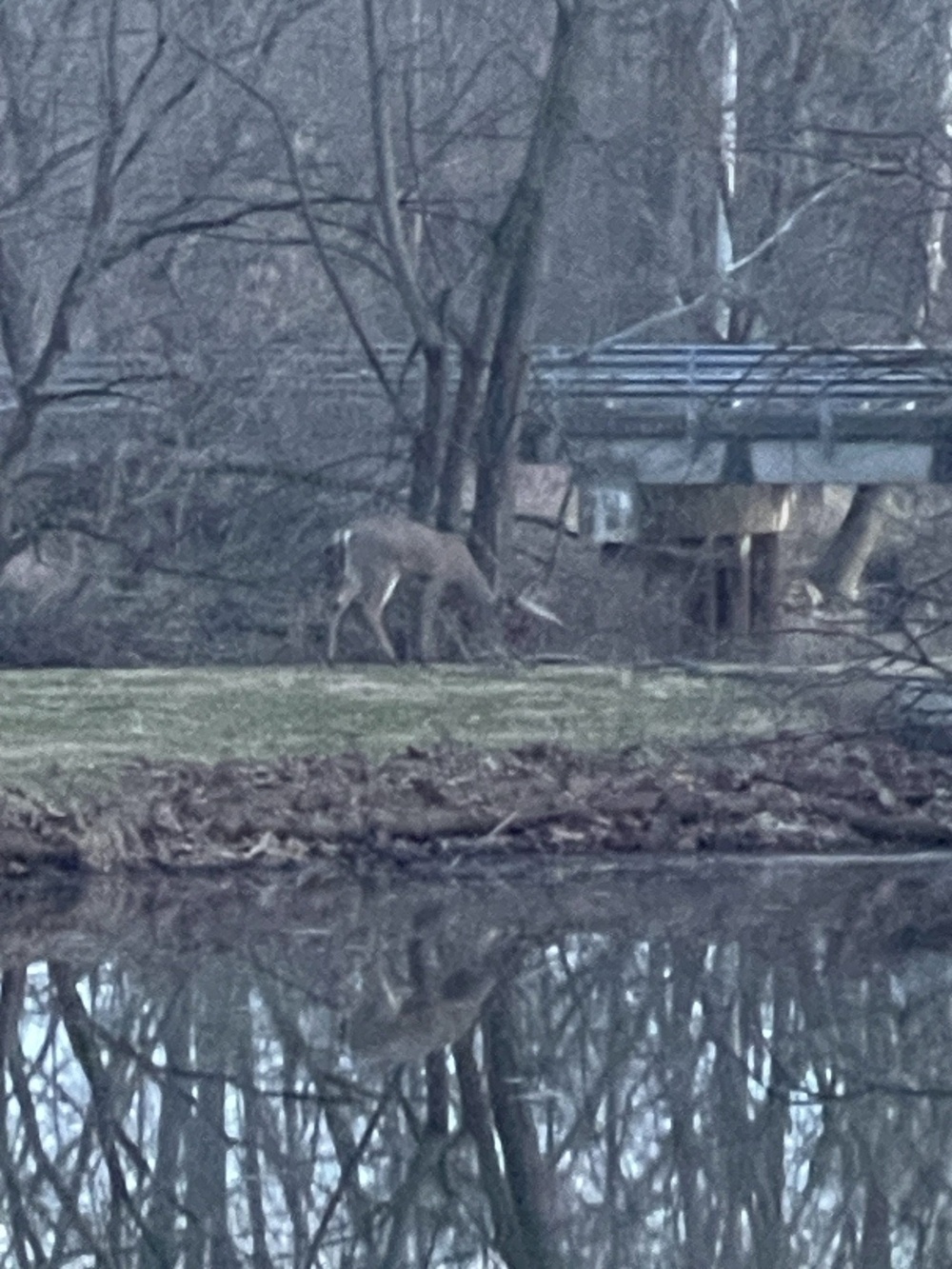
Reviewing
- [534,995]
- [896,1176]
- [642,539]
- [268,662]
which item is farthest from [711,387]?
[896,1176]

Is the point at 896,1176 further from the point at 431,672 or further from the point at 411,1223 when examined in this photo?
the point at 431,672

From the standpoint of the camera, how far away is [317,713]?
16938 millimetres

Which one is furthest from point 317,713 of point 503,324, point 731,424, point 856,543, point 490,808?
point 856,543

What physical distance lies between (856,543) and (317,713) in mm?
13956

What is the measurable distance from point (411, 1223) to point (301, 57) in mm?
19002

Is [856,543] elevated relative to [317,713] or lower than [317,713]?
elevated

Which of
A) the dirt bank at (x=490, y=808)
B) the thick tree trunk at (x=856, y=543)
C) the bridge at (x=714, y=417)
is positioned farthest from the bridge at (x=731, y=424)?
the dirt bank at (x=490, y=808)

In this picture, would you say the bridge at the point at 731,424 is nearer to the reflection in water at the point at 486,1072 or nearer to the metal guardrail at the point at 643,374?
the metal guardrail at the point at 643,374

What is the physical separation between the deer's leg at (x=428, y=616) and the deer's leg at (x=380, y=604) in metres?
0.23

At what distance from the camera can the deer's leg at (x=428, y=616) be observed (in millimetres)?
21766

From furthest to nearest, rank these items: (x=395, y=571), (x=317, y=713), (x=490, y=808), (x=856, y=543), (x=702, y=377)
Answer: (x=856, y=543)
(x=702, y=377)
(x=395, y=571)
(x=317, y=713)
(x=490, y=808)

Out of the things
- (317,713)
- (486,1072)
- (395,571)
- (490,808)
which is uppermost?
(395,571)

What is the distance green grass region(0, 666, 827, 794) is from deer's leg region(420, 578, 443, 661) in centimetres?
214

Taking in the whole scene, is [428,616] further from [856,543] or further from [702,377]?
[856,543]
